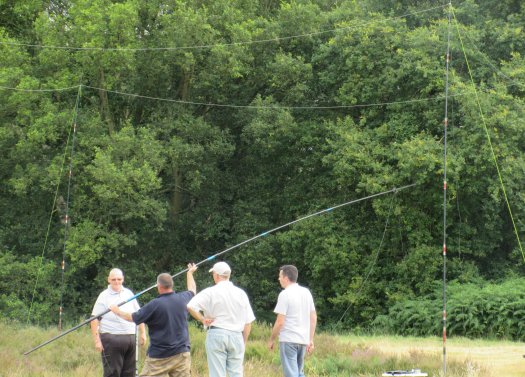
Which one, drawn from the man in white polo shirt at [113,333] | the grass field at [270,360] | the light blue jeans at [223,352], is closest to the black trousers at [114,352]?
the man in white polo shirt at [113,333]

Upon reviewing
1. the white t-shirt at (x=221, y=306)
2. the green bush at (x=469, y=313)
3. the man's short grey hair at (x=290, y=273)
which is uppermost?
the man's short grey hair at (x=290, y=273)

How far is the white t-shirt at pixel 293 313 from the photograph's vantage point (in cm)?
891

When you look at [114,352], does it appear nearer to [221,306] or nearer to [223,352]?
[223,352]

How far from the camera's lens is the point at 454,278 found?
26234 mm

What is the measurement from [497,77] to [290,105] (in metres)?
7.27

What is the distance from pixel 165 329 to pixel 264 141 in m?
21.2

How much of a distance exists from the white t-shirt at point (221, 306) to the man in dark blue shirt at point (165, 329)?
0.62ft

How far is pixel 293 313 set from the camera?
8.94 m

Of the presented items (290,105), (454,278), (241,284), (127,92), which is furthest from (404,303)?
(127,92)

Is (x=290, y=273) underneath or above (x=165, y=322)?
above

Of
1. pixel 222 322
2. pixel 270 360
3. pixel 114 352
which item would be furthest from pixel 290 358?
pixel 270 360

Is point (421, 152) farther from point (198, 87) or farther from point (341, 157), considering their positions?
point (198, 87)

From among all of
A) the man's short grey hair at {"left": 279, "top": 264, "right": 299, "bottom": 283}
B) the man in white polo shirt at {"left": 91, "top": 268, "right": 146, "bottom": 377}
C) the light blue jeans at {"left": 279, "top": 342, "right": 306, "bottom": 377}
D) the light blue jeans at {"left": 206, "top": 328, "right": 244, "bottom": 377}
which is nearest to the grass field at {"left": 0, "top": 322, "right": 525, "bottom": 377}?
the man in white polo shirt at {"left": 91, "top": 268, "right": 146, "bottom": 377}

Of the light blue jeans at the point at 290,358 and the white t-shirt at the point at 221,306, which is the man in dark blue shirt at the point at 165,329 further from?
the light blue jeans at the point at 290,358
